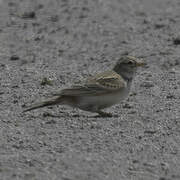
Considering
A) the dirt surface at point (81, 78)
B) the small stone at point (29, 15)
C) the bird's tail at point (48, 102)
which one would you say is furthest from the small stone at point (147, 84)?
the small stone at point (29, 15)

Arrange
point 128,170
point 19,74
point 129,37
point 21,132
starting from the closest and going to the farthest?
point 128,170 → point 21,132 → point 19,74 → point 129,37

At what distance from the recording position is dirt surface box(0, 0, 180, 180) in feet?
28.0

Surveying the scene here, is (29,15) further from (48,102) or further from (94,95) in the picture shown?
(48,102)

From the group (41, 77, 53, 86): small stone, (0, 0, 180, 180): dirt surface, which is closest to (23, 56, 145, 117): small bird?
(0, 0, 180, 180): dirt surface

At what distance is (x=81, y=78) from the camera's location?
1351 centimetres

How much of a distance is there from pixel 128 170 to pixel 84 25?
10.5 meters

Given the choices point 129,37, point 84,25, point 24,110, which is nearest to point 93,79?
point 24,110

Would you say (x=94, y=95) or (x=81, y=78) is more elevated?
(x=94, y=95)

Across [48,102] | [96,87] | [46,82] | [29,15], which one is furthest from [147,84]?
[29,15]

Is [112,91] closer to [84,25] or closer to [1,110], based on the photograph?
[1,110]

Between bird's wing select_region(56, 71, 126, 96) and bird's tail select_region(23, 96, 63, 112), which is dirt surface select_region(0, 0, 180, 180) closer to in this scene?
bird's tail select_region(23, 96, 63, 112)

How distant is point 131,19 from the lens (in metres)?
19.4

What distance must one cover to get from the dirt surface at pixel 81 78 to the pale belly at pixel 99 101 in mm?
185

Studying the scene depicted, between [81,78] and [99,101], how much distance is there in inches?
98.9
